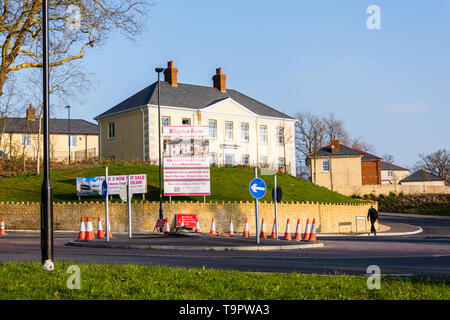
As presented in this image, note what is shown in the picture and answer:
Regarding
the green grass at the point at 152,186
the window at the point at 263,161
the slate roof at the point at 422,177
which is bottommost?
the green grass at the point at 152,186

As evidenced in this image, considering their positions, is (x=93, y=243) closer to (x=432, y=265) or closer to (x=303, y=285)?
(x=432, y=265)

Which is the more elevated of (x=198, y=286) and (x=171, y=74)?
(x=171, y=74)

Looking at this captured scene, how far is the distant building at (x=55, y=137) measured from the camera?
237 feet

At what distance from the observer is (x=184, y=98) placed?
56.7 meters

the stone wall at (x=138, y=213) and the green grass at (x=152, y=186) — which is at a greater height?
the green grass at (x=152, y=186)

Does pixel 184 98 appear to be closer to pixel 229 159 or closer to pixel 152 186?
pixel 229 159

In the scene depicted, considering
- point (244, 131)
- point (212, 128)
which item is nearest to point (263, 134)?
point (244, 131)

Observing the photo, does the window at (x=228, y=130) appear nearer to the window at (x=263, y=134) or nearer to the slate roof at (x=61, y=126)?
the window at (x=263, y=134)

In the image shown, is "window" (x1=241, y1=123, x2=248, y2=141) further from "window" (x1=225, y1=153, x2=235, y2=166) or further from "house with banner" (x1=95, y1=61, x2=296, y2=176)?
"window" (x1=225, y1=153, x2=235, y2=166)

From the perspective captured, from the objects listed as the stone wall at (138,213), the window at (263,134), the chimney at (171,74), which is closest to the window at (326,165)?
the window at (263,134)

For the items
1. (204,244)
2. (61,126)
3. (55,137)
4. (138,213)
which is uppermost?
(61,126)

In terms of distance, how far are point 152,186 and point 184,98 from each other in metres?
16.9

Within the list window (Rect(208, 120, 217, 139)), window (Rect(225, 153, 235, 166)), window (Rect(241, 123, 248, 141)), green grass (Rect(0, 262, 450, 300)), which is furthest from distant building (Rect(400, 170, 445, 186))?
green grass (Rect(0, 262, 450, 300))

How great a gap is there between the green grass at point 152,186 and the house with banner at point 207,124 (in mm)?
5173
